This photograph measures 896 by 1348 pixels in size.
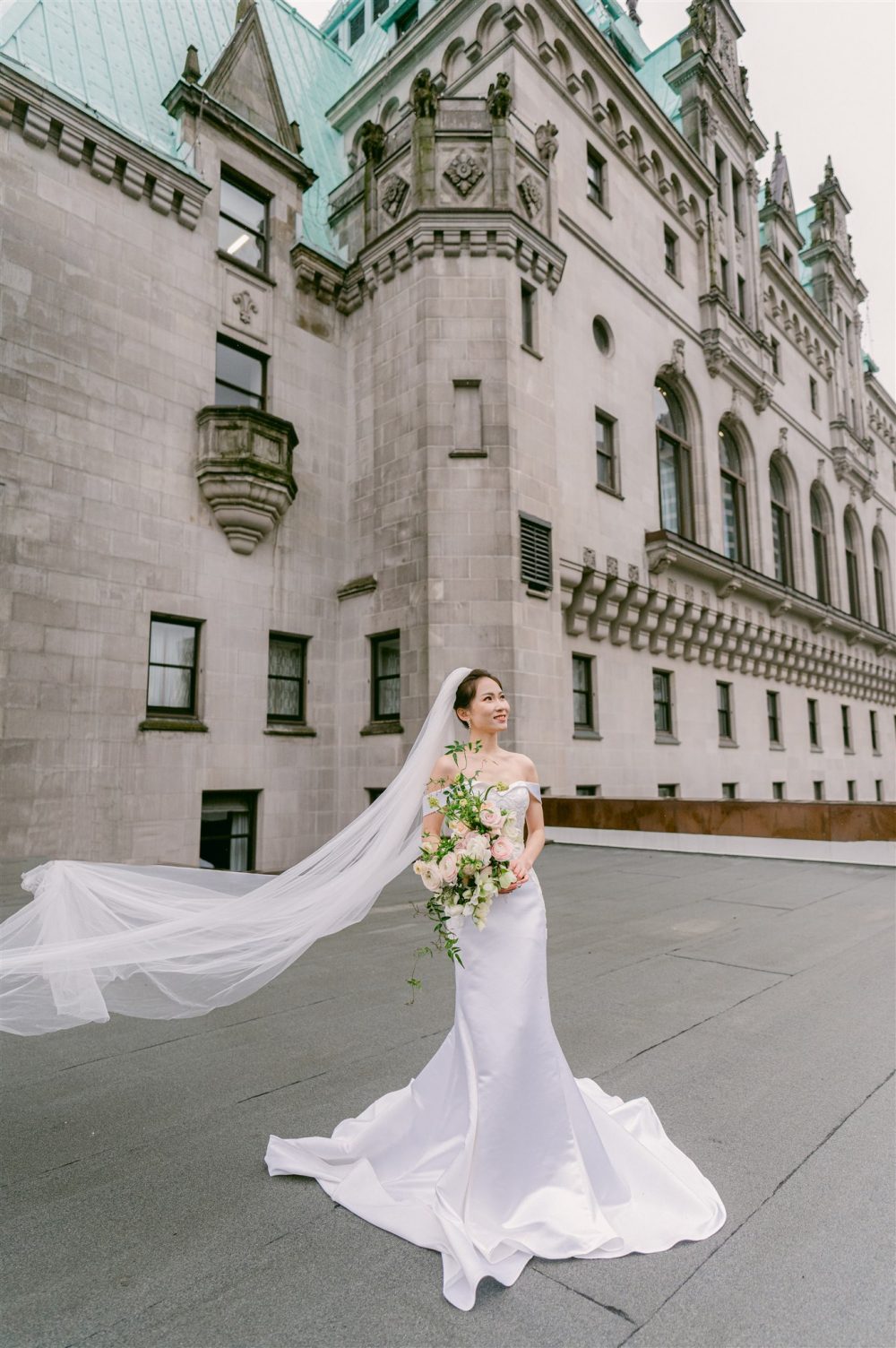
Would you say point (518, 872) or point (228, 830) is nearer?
point (518, 872)

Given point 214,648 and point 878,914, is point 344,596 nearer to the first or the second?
point 214,648

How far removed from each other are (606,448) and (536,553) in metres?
5.33

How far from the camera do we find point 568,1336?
2316 mm

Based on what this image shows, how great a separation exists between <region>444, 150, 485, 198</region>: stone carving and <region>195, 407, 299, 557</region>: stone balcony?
21.5 ft

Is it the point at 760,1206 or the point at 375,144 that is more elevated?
the point at 375,144

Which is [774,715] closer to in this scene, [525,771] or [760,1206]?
[525,771]

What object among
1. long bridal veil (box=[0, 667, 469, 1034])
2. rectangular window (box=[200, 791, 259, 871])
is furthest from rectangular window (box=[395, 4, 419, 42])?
long bridal veil (box=[0, 667, 469, 1034])

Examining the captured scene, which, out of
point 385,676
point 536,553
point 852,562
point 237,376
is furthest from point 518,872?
point 852,562

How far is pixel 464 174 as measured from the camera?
1595cm

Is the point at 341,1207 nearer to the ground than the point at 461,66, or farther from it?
nearer to the ground

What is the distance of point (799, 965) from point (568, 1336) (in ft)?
15.6

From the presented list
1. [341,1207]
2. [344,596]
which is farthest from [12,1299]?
[344,596]

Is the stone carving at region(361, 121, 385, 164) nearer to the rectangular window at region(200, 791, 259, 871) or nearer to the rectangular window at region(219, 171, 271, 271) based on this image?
the rectangular window at region(219, 171, 271, 271)

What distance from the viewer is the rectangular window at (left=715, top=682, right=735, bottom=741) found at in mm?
23375
